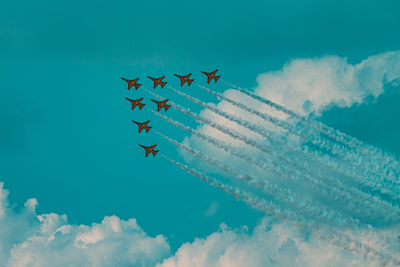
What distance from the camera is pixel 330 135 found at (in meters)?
136

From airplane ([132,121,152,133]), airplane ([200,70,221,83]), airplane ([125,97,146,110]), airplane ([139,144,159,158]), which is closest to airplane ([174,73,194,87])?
airplane ([200,70,221,83])

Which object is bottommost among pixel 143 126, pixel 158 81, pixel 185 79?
pixel 143 126

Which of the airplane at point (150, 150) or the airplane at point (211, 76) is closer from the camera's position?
the airplane at point (150, 150)

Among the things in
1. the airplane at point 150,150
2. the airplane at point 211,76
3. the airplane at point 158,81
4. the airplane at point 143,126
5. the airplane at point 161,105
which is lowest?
the airplane at point 150,150

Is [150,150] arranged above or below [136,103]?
below

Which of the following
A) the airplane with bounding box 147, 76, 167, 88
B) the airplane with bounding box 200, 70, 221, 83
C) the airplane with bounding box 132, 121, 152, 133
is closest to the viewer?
the airplane with bounding box 132, 121, 152, 133

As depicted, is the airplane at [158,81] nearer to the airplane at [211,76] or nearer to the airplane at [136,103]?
the airplane at [136,103]

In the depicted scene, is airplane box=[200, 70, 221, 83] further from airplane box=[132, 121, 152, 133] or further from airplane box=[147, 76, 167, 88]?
airplane box=[132, 121, 152, 133]

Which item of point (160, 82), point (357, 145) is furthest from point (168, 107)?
point (357, 145)

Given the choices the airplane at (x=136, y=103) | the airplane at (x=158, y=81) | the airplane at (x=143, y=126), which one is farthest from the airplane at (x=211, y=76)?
the airplane at (x=143, y=126)

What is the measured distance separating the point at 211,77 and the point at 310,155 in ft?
150

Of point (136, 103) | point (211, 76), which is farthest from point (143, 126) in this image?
point (211, 76)

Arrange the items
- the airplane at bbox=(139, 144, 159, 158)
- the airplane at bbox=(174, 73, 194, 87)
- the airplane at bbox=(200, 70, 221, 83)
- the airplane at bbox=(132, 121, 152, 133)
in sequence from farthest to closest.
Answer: the airplane at bbox=(200, 70, 221, 83) → the airplane at bbox=(174, 73, 194, 87) → the airplane at bbox=(132, 121, 152, 133) → the airplane at bbox=(139, 144, 159, 158)

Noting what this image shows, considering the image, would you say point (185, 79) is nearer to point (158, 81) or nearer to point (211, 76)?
point (211, 76)
